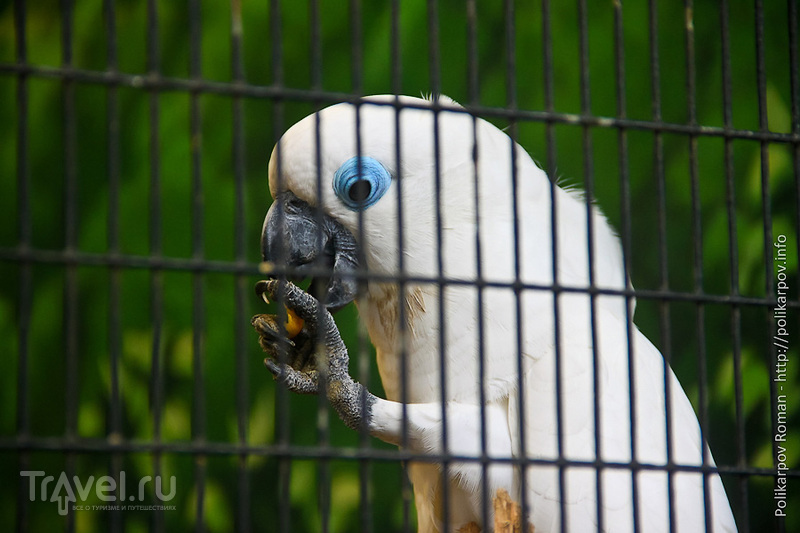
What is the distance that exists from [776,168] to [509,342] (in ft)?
5.88

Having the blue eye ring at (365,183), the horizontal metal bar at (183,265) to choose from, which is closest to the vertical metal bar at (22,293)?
the horizontal metal bar at (183,265)

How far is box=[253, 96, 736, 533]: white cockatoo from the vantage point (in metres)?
1.95

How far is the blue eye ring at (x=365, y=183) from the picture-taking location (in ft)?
6.91

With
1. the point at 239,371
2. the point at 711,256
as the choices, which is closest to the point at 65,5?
the point at 239,371

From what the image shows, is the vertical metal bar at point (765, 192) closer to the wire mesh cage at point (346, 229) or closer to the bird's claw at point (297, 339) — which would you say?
the wire mesh cage at point (346, 229)

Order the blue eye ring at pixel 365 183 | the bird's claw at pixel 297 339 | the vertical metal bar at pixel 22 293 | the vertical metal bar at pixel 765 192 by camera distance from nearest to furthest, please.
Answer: the vertical metal bar at pixel 22 293
the vertical metal bar at pixel 765 192
the bird's claw at pixel 297 339
the blue eye ring at pixel 365 183

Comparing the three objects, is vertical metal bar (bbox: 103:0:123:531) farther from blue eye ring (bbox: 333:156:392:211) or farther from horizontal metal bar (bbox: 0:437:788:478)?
blue eye ring (bbox: 333:156:392:211)

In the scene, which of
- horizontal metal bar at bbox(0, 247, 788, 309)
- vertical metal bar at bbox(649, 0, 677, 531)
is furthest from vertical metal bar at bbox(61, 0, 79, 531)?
vertical metal bar at bbox(649, 0, 677, 531)

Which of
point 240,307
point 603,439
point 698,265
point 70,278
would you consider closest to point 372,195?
point 603,439

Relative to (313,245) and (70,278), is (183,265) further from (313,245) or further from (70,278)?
(313,245)

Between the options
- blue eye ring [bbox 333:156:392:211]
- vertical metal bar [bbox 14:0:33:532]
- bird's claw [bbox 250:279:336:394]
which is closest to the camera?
vertical metal bar [bbox 14:0:33:532]

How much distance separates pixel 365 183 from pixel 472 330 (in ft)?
1.32

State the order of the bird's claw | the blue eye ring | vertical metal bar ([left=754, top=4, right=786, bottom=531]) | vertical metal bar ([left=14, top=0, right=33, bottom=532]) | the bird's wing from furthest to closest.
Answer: the blue eye ring < the bird's wing < the bird's claw < vertical metal bar ([left=754, top=4, right=786, bottom=531]) < vertical metal bar ([left=14, top=0, right=33, bottom=532])

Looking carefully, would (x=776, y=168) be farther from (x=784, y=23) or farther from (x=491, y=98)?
(x=491, y=98)
